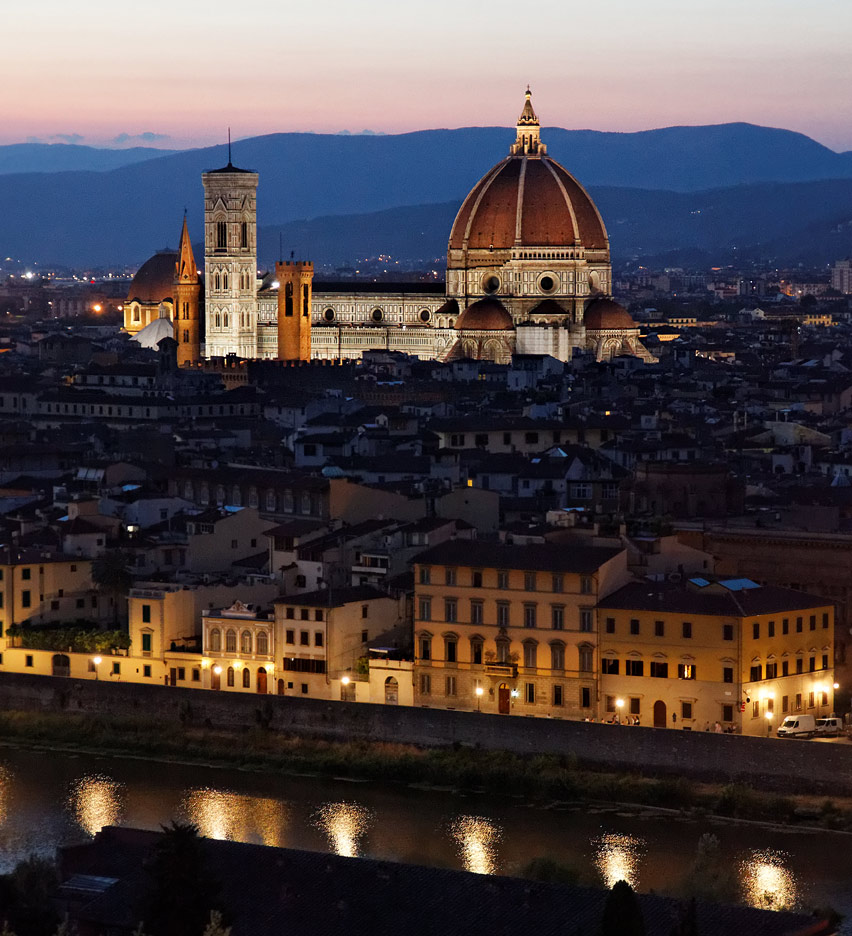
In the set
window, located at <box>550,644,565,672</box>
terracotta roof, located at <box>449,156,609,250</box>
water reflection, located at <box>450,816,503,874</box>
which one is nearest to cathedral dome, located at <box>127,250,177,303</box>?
terracotta roof, located at <box>449,156,609,250</box>

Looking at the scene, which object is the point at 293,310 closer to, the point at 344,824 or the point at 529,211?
the point at 529,211

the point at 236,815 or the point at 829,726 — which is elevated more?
the point at 829,726

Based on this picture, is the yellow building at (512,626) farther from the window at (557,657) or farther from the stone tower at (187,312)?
the stone tower at (187,312)

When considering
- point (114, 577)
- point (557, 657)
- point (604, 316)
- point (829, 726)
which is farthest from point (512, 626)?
point (604, 316)

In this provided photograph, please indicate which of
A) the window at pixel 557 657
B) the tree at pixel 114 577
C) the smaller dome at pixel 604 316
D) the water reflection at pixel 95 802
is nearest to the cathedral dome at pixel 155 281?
the smaller dome at pixel 604 316

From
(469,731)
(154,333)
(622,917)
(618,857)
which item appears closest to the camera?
(622,917)
